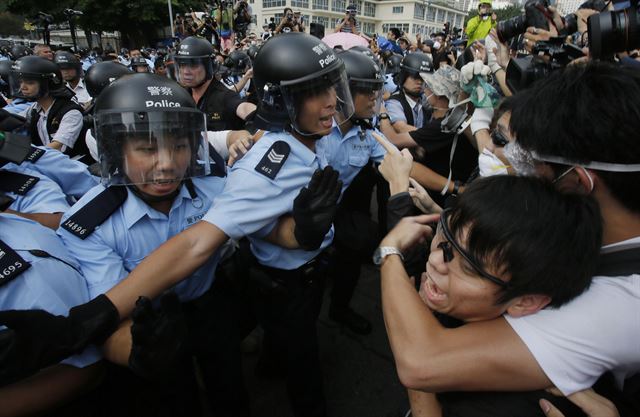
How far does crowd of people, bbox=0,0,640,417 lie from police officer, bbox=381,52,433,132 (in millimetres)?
1440

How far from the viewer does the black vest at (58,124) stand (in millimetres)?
3758

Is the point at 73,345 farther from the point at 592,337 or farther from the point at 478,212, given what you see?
the point at 592,337

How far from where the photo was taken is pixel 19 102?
455 cm

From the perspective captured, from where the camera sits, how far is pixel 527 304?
104 centimetres

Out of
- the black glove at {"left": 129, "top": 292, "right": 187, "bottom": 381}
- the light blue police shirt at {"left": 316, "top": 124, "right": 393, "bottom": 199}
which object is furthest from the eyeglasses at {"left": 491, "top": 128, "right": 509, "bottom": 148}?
the black glove at {"left": 129, "top": 292, "right": 187, "bottom": 381}

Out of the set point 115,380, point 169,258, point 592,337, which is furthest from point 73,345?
point 592,337

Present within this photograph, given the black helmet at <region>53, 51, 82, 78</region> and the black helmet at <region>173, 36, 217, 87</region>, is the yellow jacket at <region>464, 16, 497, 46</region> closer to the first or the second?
the black helmet at <region>173, 36, 217, 87</region>

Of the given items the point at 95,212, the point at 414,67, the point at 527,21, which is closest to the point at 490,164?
the point at 95,212

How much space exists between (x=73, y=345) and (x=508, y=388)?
1299mm

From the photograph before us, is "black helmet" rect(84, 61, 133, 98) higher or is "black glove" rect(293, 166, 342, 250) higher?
"black helmet" rect(84, 61, 133, 98)

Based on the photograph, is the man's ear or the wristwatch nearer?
the man's ear

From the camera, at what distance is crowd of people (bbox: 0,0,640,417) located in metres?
0.99

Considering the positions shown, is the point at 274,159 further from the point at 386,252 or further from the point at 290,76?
the point at 386,252

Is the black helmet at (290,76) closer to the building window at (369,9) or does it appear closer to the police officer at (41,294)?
the police officer at (41,294)
